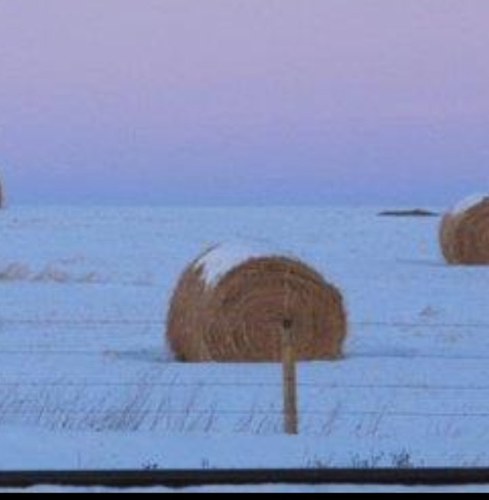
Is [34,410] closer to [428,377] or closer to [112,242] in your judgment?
[428,377]

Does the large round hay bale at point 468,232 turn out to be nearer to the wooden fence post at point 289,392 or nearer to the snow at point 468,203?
Result: the snow at point 468,203

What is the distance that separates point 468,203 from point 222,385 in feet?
52.0

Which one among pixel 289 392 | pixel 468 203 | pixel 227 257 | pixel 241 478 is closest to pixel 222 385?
pixel 289 392

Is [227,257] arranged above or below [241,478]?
below

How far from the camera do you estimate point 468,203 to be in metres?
27.7

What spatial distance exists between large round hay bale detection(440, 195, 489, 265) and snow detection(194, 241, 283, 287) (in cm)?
1133

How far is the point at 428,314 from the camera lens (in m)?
19.6

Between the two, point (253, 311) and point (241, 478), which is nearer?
point (241, 478)

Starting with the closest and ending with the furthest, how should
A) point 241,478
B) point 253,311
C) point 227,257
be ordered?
point 241,478, point 253,311, point 227,257

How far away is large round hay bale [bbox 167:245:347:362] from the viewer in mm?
14945

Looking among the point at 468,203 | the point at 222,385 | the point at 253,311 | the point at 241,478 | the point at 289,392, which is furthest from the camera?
the point at 468,203

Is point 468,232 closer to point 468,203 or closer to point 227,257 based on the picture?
point 468,203

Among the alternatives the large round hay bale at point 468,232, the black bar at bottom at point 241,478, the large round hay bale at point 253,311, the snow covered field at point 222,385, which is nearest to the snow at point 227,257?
the large round hay bale at point 253,311
